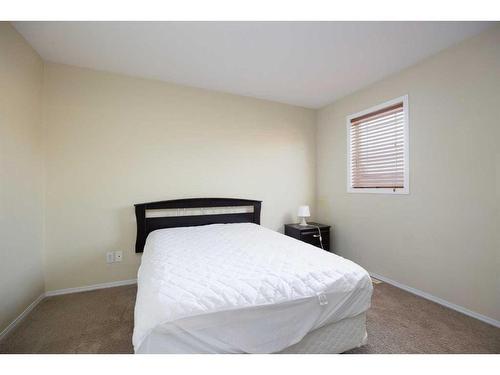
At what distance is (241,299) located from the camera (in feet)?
3.50

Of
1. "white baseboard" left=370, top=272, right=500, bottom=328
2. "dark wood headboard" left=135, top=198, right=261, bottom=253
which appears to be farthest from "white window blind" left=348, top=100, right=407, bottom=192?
"dark wood headboard" left=135, top=198, right=261, bottom=253

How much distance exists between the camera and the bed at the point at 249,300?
945 mm

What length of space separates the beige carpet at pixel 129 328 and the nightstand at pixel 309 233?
992 mm

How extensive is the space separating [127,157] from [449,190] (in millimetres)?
3262

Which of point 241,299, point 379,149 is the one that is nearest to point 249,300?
point 241,299

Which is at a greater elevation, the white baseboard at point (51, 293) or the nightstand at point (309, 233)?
the nightstand at point (309, 233)

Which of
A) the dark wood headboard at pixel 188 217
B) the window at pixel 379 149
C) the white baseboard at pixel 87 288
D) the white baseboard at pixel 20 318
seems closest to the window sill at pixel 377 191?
the window at pixel 379 149

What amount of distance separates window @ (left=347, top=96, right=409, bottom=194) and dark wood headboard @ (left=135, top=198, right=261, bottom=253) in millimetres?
1416

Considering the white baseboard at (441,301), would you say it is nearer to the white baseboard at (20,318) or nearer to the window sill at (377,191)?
the window sill at (377,191)

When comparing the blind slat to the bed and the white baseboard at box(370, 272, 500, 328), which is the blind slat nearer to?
the white baseboard at box(370, 272, 500, 328)

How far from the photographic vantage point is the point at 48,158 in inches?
87.5
